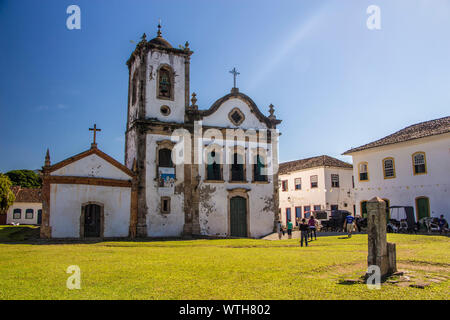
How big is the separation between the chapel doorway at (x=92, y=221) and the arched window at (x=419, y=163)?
20.9m

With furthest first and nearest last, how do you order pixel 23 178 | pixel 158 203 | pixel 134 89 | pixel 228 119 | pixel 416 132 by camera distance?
pixel 23 178
pixel 416 132
pixel 134 89
pixel 228 119
pixel 158 203

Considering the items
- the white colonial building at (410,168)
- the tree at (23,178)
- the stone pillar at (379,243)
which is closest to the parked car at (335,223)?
the white colonial building at (410,168)

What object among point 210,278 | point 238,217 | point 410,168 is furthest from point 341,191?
point 210,278

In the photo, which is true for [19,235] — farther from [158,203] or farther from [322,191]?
[322,191]

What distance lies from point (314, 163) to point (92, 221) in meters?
24.8

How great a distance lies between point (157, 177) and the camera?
2327cm

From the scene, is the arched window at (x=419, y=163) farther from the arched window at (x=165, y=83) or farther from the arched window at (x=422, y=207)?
the arched window at (x=165, y=83)

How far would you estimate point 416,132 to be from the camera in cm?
2666

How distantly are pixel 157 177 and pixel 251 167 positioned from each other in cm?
669

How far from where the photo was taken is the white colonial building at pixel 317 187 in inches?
1487

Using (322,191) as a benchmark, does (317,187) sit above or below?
above

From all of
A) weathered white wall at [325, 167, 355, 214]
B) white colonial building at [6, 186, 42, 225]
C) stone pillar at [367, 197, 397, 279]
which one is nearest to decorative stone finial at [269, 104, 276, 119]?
weathered white wall at [325, 167, 355, 214]
